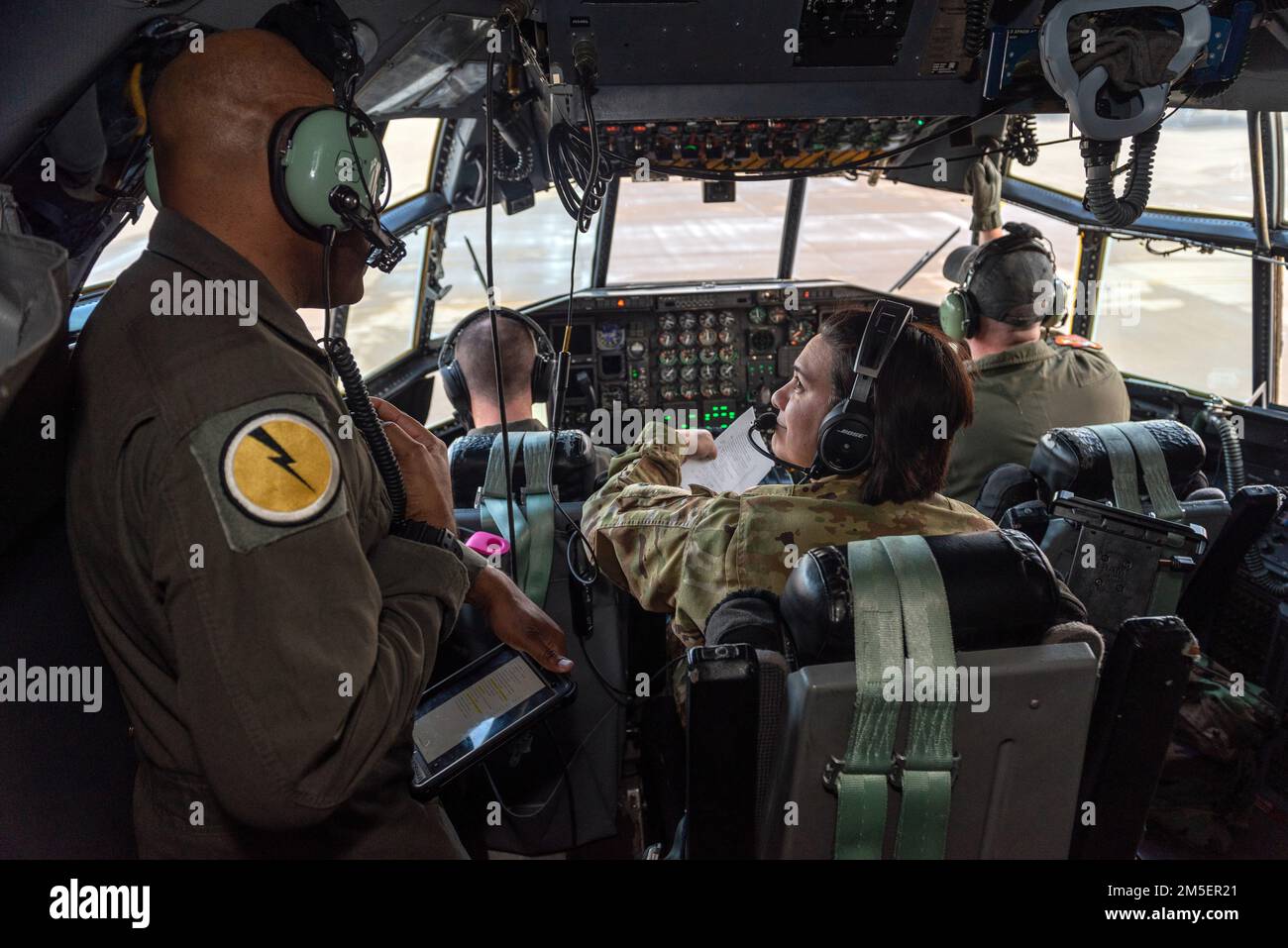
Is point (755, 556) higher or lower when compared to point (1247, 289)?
lower

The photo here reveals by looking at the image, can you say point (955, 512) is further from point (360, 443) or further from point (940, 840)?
point (360, 443)

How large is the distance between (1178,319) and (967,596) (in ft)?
27.4

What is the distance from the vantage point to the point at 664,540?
133 centimetres

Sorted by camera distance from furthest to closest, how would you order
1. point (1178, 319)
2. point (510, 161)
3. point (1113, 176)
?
point (1178, 319) → point (510, 161) → point (1113, 176)

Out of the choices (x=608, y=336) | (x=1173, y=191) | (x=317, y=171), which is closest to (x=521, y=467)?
(x=317, y=171)

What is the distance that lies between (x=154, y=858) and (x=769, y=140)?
2084 mm

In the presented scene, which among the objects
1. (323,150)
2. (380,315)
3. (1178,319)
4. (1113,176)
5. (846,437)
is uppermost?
(1113,176)

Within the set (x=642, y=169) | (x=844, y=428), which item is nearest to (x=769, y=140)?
(x=642, y=169)

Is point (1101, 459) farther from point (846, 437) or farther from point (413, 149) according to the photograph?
point (413, 149)

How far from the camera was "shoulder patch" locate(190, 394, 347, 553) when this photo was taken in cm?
75

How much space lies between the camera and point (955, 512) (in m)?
1.29

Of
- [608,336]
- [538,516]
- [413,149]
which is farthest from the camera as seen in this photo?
[608,336]

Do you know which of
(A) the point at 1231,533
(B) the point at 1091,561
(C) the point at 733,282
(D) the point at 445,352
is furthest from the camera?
(C) the point at 733,282

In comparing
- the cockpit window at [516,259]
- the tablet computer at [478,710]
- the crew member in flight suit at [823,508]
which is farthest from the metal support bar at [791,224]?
the cockpit window at [516,259]
